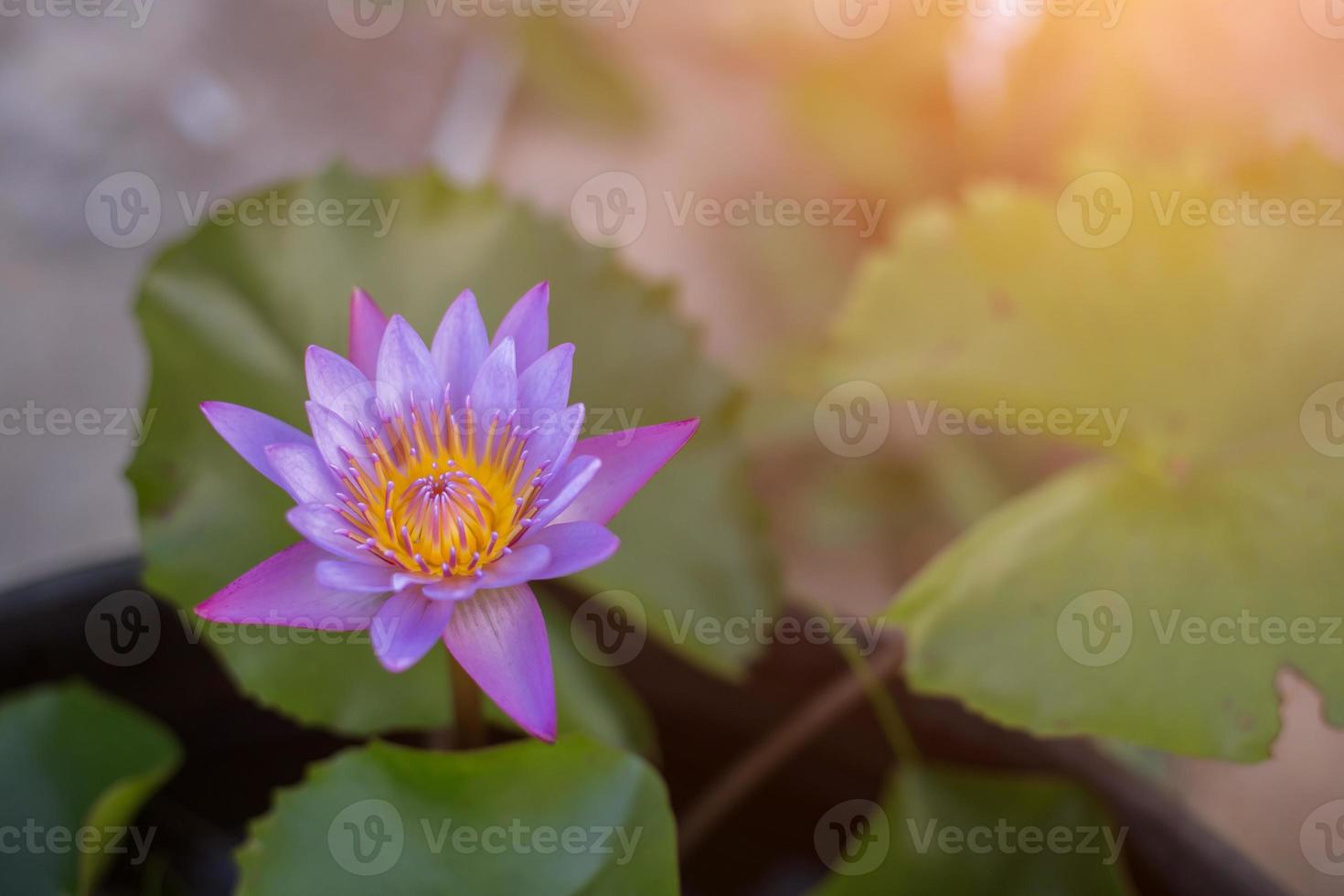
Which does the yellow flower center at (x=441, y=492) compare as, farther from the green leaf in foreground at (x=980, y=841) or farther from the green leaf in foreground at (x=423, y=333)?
the green leaf in foreground at (x=980, y=841)

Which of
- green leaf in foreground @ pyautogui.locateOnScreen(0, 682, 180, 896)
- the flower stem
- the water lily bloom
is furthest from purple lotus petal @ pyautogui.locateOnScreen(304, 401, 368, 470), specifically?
green leaf in foreground @ pyautogui.locateOnScreen(0, 682, 180, 896)

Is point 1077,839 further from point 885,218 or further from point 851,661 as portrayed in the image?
point 885,218

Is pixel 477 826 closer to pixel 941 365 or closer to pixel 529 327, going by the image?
pixel 529 327

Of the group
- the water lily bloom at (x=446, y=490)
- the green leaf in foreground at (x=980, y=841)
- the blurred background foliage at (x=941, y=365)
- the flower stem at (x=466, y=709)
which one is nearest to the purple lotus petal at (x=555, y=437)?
the water lily bloom at (x=446, y=490)

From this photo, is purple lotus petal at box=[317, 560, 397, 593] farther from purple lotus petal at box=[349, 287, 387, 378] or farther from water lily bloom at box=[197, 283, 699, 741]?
purple lotus petal at box=[349, 287, 387, 378]

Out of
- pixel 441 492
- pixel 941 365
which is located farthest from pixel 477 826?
pixel 941 365

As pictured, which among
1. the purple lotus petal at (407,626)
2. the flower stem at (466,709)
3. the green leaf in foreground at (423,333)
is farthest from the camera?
the green leaf in foreground at (423,333)
